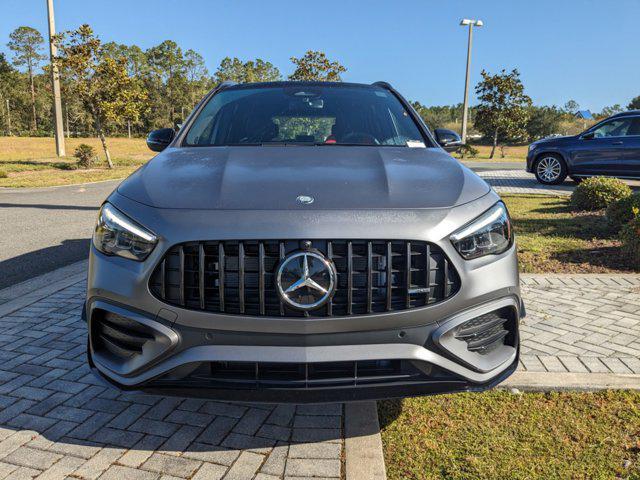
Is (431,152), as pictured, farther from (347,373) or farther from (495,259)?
(347,373)

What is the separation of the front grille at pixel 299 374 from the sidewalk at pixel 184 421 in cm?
47

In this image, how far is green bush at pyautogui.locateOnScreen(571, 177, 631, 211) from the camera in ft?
31.9

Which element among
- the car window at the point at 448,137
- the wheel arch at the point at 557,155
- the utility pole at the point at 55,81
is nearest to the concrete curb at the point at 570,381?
the car window at the point at 448,137

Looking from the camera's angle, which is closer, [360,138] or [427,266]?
[427,266]

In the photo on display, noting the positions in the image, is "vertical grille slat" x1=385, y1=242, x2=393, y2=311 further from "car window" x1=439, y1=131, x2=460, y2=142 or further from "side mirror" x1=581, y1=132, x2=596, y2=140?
"side mirror" x1=581, y1=132, x2=596, y2=140

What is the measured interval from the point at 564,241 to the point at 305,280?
6.34 meters

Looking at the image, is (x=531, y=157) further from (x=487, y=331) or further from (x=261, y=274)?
(x=261, y=274)

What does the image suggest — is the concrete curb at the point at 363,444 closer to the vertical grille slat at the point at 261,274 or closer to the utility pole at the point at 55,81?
the vertical grille slat at the point at 261,274

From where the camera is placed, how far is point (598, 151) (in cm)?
1376

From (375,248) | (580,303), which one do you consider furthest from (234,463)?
(580,303)

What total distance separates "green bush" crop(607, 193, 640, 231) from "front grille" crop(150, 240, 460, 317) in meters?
6.29

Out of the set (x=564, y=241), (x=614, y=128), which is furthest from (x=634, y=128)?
(x=564, y=241)

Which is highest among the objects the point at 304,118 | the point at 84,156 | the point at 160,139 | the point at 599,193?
the point at 304,118

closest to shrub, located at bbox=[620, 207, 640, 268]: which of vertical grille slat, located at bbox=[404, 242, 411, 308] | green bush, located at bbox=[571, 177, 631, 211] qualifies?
green bush, located at bbox=[571, 177, 631, 211]
